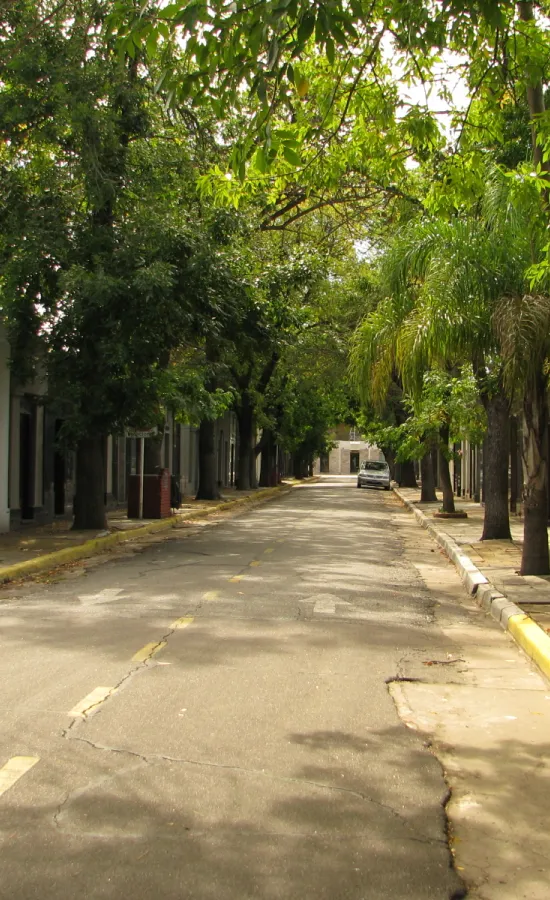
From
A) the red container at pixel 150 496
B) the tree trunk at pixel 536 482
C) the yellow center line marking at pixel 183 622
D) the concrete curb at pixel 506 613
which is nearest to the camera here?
the concrete curb at pixel 506 613

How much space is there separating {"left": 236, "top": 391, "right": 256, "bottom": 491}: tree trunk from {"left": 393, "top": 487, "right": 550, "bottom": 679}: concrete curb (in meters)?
24.2

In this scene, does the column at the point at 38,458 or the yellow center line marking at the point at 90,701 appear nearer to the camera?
the yellow center line marking at the point at 90,701

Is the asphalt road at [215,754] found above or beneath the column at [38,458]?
beneath

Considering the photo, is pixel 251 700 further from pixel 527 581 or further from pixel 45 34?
pixel 45 34

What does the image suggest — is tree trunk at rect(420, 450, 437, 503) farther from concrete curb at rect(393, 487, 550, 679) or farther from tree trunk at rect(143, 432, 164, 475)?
concrete curb at rect(393, 487, 550, 679)

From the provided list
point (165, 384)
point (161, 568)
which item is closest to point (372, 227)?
point (165, 384)

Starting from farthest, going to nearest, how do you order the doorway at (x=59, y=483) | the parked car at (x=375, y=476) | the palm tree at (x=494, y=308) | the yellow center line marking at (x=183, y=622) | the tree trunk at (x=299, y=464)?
1. the tree trunk at (x=299, y=464)
2. the parked car at (x=375, y=476)
3. the doorway at (x=59, y=483)
4. the palm tree at (x=494, y=308)
5. the yellow center line marking at (x=183, y=622)

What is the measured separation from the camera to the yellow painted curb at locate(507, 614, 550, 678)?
7.57 metres

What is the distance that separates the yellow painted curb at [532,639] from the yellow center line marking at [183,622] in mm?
3175

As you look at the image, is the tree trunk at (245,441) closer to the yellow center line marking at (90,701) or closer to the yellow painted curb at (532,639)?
the yellow painted curb at (532,639)

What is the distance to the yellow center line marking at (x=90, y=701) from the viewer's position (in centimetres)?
586

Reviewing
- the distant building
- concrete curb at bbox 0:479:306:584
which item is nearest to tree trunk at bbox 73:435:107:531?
concrete curb at bbox 0:479:306:584

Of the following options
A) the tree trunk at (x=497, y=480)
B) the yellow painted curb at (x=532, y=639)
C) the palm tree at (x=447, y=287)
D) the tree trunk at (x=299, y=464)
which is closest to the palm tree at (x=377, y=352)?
the palm tree at (x=447, y=287)

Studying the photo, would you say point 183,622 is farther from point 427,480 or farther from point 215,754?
point 427,480
